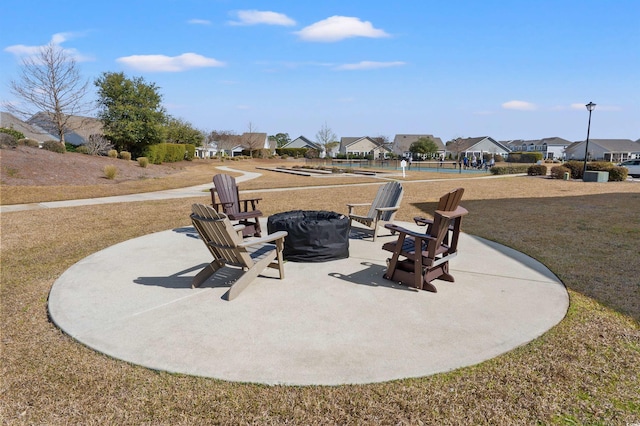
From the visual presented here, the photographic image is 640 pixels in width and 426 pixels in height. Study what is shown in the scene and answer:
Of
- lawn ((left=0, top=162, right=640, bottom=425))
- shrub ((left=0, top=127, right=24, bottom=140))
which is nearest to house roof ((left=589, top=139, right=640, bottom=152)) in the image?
lawn ((left=0, top=162, right=640, bottom=425))

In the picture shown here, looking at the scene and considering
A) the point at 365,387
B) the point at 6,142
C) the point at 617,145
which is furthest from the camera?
the point at 617,145

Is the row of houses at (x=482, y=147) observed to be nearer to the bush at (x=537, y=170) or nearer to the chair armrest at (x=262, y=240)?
the bush at (x=537, y=170)

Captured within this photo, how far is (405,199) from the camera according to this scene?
13906 mm

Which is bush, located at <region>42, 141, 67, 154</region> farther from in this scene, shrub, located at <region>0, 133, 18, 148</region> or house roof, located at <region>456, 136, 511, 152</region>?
house roof, located at <region>456, 136, 511, 152</region>

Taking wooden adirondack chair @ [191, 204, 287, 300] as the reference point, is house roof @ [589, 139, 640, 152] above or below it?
above

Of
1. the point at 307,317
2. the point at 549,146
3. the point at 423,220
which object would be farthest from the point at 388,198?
the point at 549,146

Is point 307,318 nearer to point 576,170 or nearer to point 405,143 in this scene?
point 576,170

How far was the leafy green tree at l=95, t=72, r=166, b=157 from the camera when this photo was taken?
36.6 m

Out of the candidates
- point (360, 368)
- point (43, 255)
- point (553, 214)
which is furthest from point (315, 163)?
point (360, 368)

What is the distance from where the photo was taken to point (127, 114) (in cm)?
3697

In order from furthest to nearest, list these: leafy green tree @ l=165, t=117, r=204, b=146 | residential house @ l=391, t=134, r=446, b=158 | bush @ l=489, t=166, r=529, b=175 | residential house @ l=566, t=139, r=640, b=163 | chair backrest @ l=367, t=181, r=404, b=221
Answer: residential house @ l=391, t=134, r=446, b=158 < residential house @ l=566, t=139, r=640, b=163 < leafy green tree @ l=165, t=117, r=204, b=146 < bush @ l=489, t=166, r=529, b=175 < chair backrest @ l=367, t=181, r=404, b=221

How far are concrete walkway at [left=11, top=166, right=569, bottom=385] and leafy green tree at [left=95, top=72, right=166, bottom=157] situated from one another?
35.0 meters

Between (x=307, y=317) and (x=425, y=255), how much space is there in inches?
65.5

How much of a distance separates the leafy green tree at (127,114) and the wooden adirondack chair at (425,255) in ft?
121
